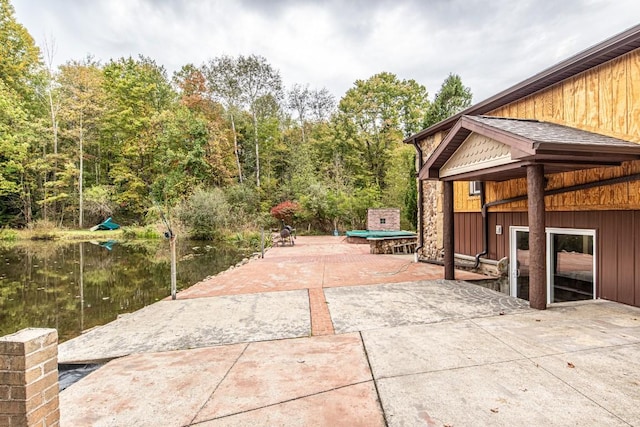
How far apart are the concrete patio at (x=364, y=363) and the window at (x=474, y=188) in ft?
10.0

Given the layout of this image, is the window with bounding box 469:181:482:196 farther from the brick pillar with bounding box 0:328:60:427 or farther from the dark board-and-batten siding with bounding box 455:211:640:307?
the brick pillar with bounding box 0:328:60:427

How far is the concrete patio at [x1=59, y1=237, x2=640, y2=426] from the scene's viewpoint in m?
2.14

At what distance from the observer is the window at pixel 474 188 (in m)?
A: 7.42

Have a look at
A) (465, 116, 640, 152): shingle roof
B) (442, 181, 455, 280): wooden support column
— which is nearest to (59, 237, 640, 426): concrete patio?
(442, 181, 455, 280): wooden support column

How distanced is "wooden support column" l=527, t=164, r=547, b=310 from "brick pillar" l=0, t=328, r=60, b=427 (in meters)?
5.18

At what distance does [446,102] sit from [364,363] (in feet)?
41.3

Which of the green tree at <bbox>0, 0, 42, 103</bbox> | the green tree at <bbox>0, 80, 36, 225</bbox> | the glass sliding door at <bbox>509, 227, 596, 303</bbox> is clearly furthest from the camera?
the green tree at <bbox>0, 0, 42, 103</bbox>

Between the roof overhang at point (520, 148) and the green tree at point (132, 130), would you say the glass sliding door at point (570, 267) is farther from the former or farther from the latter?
the green tree at point (132, 130)

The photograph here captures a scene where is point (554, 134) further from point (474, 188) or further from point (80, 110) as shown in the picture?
point (80, 110)

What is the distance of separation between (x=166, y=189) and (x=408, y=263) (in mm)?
17822

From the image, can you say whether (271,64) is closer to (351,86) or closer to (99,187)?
(351,86)

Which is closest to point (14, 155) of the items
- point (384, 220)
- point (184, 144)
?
point (184, 144)

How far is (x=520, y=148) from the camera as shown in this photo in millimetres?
3961

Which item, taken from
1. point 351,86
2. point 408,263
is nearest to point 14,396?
point 408,263
